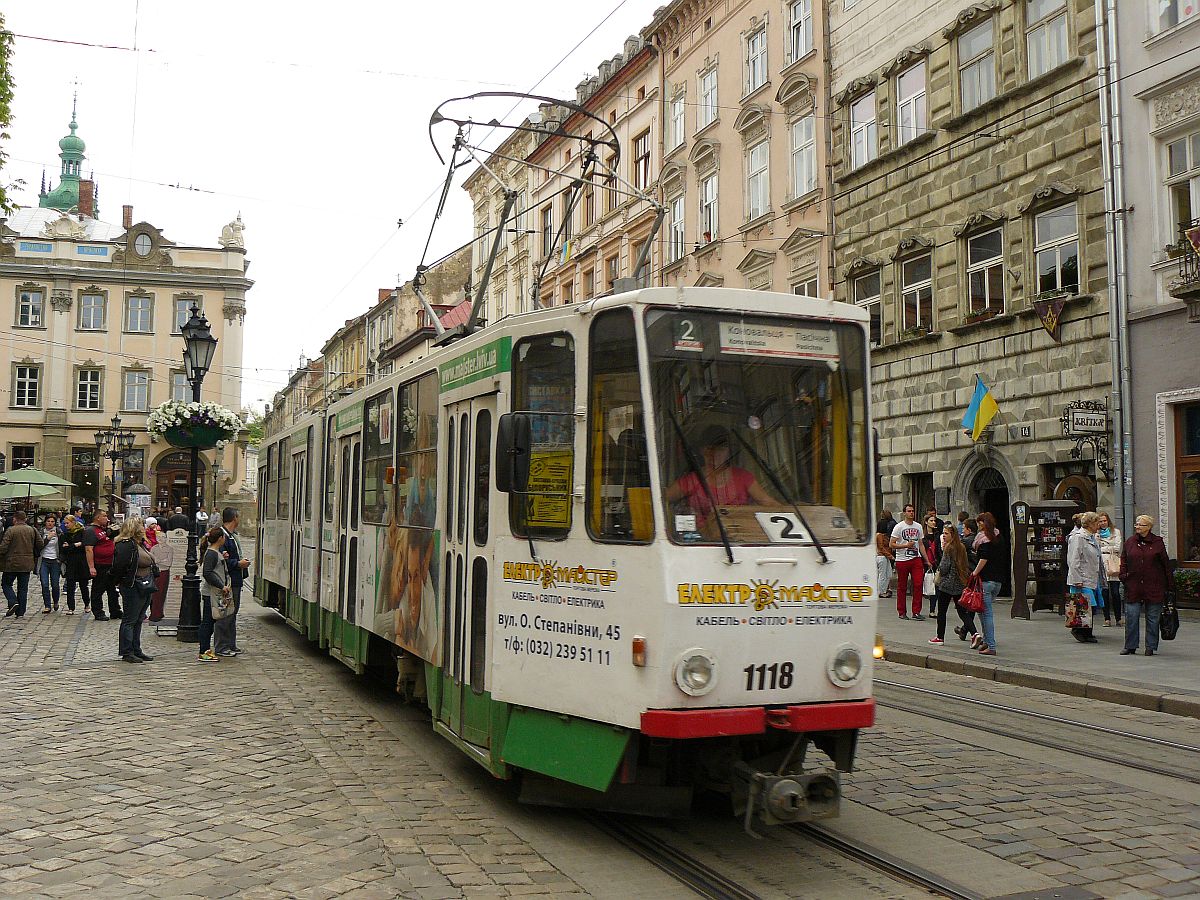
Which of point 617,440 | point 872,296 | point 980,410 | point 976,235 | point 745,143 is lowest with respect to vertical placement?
point 617,440

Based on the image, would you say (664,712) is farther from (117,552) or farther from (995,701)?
(117,552)

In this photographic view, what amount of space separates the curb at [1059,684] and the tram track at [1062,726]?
114cm

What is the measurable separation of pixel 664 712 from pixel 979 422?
16.4 metres

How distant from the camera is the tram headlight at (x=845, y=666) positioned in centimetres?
621

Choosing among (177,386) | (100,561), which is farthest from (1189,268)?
(177,386)

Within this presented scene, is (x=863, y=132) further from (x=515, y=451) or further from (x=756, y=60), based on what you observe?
(x=515, y=451)

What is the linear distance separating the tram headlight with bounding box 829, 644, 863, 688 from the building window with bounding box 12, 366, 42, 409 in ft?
210

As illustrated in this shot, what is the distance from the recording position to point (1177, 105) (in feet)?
58.5

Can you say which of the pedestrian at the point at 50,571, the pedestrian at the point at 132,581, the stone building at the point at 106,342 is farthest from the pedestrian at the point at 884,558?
the stone building at the point at 106,342

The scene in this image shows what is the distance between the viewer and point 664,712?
19.0 feet

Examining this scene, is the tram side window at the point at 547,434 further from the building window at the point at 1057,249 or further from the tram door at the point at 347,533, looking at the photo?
the building window at the point at 1057,249

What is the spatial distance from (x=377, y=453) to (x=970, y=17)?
638 inches

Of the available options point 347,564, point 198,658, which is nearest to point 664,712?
point 347,564

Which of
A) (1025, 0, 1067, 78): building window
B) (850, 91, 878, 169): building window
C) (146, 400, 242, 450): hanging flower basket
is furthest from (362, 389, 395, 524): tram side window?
(850, 91, 878, 169): building window
